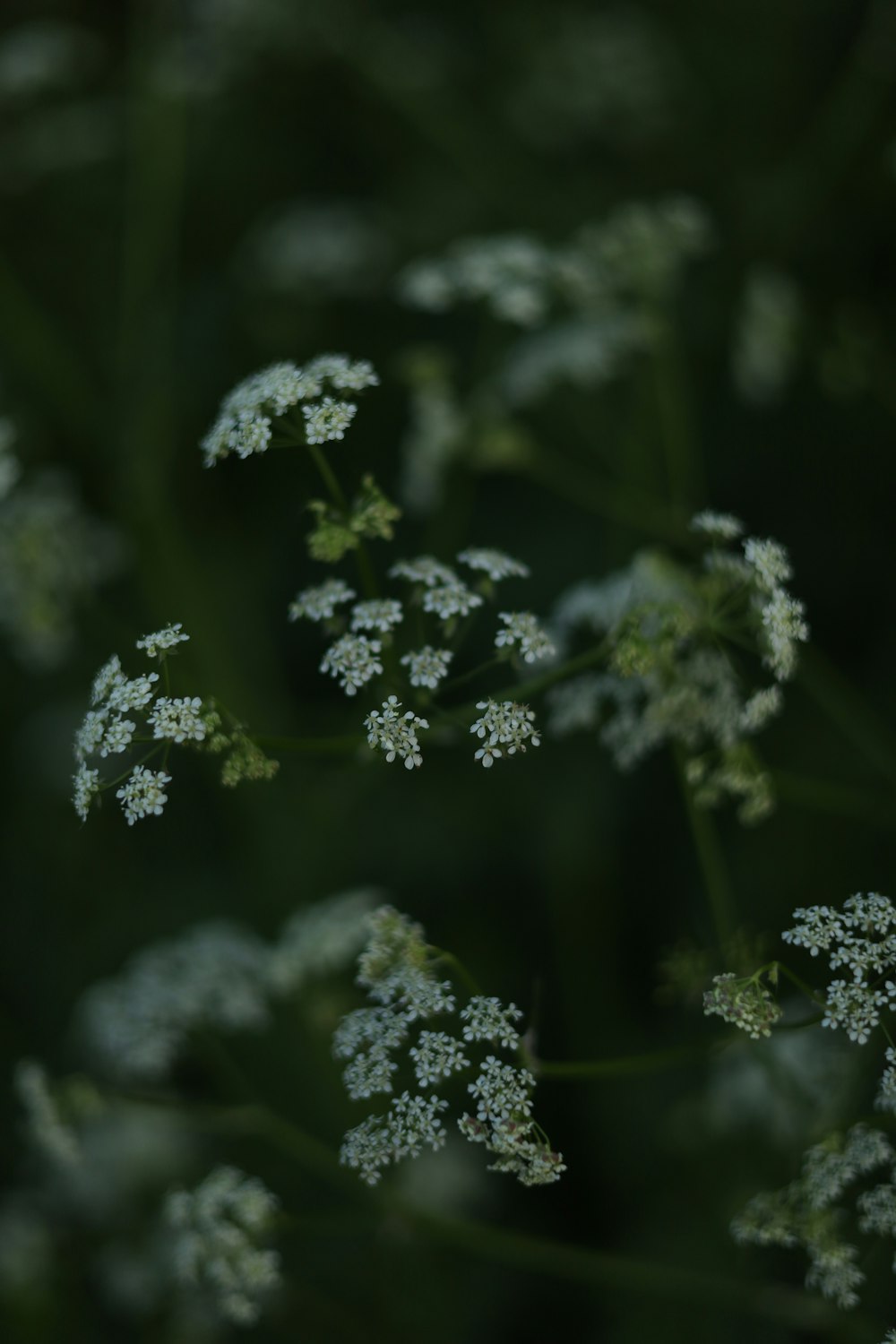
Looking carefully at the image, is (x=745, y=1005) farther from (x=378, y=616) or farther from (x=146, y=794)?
(x=146, y=794)

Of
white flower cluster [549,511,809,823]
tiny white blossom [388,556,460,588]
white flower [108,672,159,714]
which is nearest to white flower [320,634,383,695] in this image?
tiny white blossom [388,556,460,588]

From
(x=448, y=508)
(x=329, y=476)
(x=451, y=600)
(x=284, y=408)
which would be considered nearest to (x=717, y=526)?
(x=451, y=600)

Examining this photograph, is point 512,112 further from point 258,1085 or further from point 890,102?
point 258,1085

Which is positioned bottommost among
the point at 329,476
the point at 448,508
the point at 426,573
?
the point at 426,573

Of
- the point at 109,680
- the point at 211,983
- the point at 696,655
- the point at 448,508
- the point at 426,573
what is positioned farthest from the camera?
the point at 448,508

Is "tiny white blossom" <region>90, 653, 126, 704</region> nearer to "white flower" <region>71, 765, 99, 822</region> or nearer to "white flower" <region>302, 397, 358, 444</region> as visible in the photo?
"white flower" <region>71, 765, 99, 822</region>

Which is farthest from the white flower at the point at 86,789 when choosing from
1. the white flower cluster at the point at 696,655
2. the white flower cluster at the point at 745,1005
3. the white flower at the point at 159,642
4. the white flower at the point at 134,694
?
the white flower cluster at the point at 745,1005
